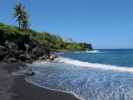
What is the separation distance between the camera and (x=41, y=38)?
121312mm

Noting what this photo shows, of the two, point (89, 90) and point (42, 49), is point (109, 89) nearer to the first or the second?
point (89, 90)

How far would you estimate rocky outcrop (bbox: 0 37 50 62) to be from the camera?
47.2 metres

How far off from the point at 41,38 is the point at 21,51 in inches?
2772

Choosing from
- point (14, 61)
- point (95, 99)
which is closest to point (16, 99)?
point (95, 99)

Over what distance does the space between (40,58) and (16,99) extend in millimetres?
37985

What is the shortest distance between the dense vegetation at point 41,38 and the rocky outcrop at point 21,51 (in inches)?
119

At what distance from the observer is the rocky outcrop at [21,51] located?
1857 inches

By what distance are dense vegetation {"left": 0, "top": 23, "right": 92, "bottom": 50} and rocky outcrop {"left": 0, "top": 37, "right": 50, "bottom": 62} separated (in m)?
3.03

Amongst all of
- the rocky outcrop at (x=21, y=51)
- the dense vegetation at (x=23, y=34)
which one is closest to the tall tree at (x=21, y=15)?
the dense vegetation at (x=23, y=34)

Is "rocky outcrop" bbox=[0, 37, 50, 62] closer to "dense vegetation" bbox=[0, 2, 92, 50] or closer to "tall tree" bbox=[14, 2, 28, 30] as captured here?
"dense vegetation" bbox=[0, 2, 92, 50]

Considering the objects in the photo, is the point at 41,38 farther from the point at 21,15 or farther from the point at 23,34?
the point at 23,34

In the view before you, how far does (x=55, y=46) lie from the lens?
429ft

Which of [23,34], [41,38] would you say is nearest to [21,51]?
[23,34]

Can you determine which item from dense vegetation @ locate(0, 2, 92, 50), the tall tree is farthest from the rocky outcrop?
the tall tree
